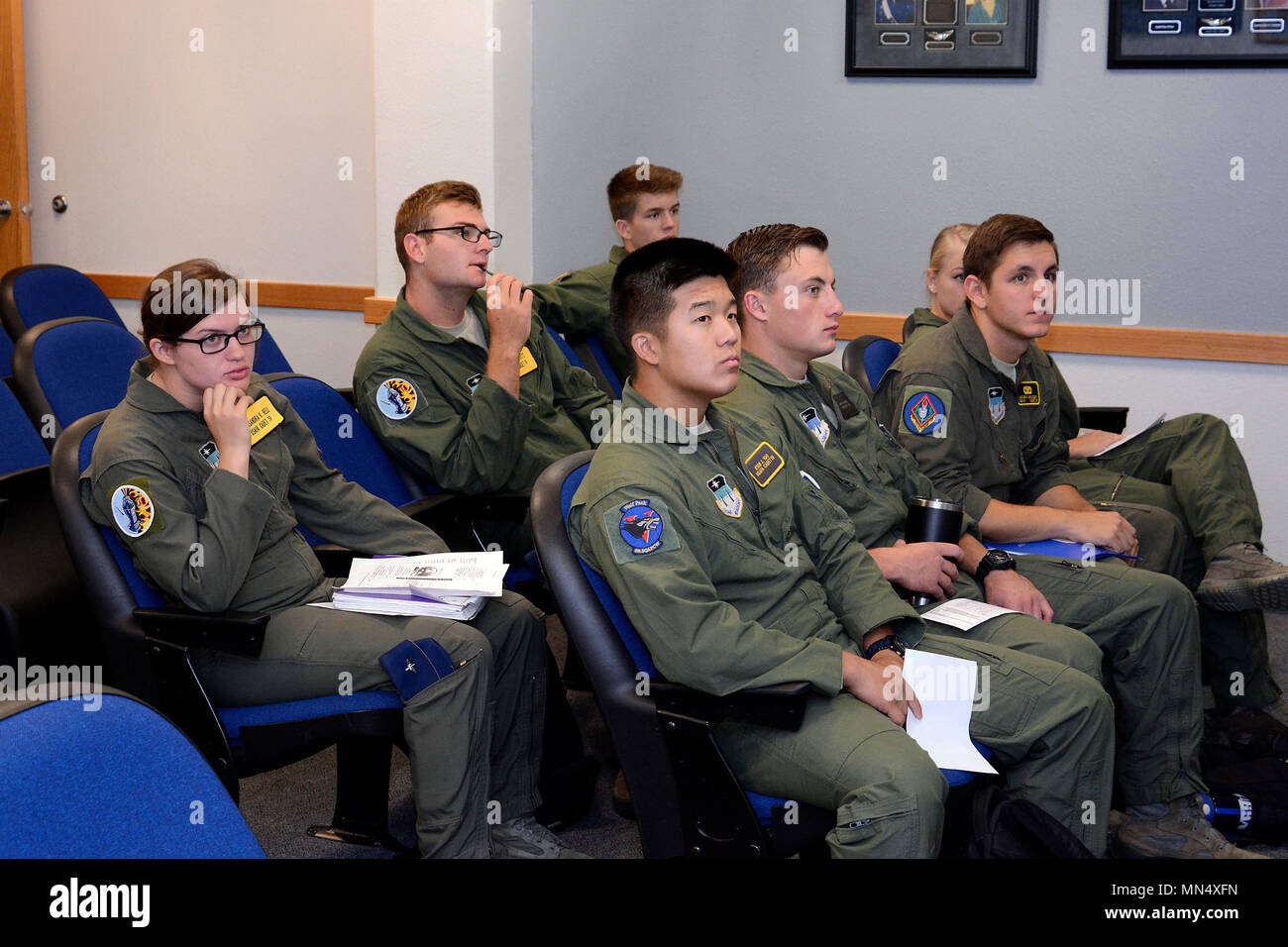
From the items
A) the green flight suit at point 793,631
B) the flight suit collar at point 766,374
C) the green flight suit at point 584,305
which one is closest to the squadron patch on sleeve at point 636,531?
the green flight suit at point 793,631

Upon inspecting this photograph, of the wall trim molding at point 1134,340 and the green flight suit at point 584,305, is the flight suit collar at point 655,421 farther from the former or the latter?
the wall trim molding at point 1134,340

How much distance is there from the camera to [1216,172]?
3701 millimetres

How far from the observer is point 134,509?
1.83 metres

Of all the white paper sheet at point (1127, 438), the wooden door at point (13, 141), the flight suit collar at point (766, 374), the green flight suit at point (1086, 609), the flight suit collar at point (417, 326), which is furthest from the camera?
the wooden door at point (13, 141)

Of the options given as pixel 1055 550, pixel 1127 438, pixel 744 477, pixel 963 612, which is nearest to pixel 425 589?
pixel 744 477

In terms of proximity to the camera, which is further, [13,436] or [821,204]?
[821,204]

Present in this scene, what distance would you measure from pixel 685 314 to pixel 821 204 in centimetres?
229

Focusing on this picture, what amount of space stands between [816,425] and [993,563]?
429mm

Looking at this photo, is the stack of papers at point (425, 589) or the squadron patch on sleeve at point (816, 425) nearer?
the stack of papers at point (425, 589)

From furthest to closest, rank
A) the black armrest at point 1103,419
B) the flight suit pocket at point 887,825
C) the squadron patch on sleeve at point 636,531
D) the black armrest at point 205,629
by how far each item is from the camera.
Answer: the black armrest at point 1103,419
the black armrest at point 205,629
the squadron patch on sleeve at point 636,531
the flight suit pocket at point 887,825

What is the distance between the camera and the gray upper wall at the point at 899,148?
371 cm

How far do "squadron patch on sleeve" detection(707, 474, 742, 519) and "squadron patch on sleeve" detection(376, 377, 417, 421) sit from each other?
3.24 feet
